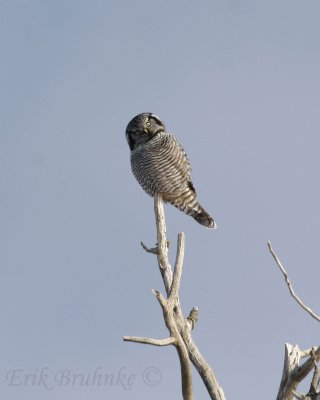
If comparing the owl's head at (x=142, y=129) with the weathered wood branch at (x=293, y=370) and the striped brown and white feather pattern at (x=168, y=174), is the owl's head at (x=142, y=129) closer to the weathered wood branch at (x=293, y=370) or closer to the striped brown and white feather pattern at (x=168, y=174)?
the striped brown and white feather pattern at (x=168, y=174)

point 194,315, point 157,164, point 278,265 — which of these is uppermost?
point 157,164

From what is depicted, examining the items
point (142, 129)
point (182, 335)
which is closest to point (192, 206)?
point (142, 129)

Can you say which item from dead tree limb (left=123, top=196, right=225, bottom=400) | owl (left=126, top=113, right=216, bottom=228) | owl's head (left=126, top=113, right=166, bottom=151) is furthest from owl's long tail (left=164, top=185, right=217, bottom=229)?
dead tree limb (left=123, top=196, right=225, bottom=400)

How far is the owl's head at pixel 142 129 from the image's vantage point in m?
12.3

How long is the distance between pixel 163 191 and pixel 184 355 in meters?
4.24

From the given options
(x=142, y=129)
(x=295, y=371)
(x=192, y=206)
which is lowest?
(x=295, y=371)

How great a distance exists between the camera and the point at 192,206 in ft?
38.3

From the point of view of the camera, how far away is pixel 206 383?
7.73 meters

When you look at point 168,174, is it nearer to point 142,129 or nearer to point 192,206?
point 192,206

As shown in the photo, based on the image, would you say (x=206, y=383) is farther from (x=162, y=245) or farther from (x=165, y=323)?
(x=162, y=245)

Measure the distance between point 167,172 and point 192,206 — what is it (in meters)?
0.58

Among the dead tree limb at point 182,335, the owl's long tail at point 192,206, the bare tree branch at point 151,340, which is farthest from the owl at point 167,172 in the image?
the bare tree branch at point 151,340

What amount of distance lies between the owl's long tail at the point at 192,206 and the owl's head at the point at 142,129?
3.61 ft

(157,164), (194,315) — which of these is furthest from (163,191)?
(194,315)
